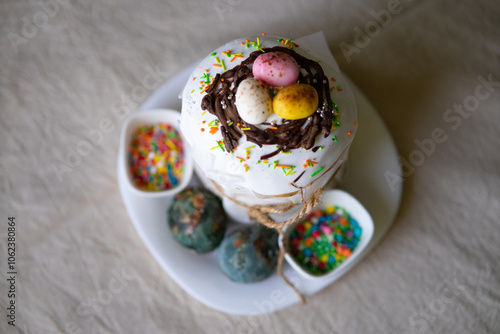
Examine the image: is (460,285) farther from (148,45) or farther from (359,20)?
(148,45)

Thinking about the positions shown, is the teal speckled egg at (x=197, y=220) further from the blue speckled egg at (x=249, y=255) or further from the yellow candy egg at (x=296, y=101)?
the yellow candy egg at (x=296, y=101)

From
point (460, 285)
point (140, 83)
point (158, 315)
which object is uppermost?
point (140, 83)

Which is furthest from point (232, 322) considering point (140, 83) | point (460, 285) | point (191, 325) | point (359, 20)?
point (359, 20)

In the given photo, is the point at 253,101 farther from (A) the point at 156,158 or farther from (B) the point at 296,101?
(A) the point at 156,158

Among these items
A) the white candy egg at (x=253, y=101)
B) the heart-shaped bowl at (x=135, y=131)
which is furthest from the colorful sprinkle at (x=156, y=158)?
the white candy egg at (x=253, y=101)

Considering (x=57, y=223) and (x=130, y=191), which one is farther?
(x=57, y=223)

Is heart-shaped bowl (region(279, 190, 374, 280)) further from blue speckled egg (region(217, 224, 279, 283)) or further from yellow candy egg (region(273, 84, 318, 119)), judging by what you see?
yellow candy egg (region(273, 84, 318, 119))
